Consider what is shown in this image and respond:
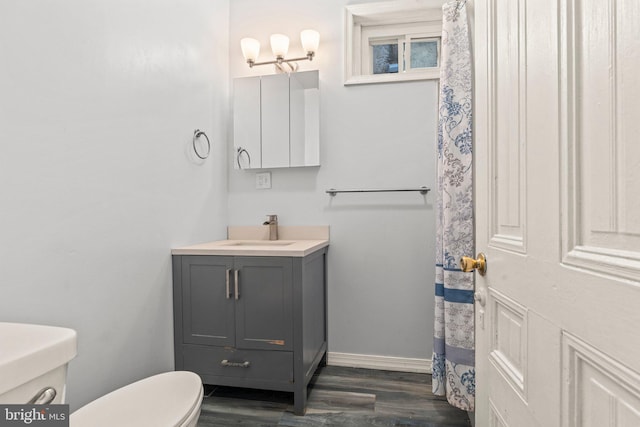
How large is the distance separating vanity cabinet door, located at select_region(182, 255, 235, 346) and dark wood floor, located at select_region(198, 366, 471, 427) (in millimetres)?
350

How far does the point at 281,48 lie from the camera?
2207mm

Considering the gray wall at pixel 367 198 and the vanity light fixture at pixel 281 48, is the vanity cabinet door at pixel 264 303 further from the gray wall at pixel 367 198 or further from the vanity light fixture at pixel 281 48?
the vanity light fixture at pixel 281 48

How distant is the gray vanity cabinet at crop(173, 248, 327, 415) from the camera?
164 cm

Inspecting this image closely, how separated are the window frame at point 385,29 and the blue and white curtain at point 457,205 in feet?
1.77

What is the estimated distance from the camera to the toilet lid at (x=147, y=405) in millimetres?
982

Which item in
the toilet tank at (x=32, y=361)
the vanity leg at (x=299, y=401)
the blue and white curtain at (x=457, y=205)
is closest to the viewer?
the toilet tank at (x=32, y=361)

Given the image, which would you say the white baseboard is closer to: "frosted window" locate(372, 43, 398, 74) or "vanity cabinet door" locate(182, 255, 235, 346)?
"vanity cabinet door" locate(182, 255, 235, 346)

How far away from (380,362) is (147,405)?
58.8 inches

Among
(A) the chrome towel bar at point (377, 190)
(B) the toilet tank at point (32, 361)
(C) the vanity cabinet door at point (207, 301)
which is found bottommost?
(C) the vanity cabinet door at point (207, 301)

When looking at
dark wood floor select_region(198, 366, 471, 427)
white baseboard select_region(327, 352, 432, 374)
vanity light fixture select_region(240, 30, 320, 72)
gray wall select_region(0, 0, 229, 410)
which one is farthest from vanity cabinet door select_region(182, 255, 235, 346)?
vanity light fixture select_region(240, 30, 320, 72)

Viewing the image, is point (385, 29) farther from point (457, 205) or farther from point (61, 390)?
point (61, 390)

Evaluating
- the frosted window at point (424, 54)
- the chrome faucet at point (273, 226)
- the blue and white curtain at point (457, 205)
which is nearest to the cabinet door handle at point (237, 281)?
the chrome faucet at point (273, 226)

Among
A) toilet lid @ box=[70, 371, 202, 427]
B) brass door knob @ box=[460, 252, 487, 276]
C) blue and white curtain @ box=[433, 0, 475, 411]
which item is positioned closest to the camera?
brass door knob @ box=[460, 252, 487, 276]

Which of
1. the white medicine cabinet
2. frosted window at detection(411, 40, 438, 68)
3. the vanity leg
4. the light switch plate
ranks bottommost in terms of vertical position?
the vanity leg
